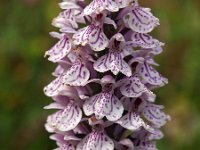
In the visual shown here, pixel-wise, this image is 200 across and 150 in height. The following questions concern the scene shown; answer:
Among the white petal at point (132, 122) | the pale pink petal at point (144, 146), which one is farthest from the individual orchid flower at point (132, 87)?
the pale pink petal at point (144, 146)

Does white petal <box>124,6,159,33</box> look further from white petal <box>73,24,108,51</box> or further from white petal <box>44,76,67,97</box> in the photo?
white petal <box>44,76,67,97</box>

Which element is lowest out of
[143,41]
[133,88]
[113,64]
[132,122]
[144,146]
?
[144,146]

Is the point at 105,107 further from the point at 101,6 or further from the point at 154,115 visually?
the point at 101,6

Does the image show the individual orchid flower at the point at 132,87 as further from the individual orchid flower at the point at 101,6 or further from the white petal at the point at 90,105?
the individual orchid flower at the point at 101,6

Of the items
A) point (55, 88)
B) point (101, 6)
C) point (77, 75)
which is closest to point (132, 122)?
point (77, 75)

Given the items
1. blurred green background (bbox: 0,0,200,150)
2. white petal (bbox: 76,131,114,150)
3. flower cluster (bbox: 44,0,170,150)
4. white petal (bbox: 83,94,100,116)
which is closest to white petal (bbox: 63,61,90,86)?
flower cluster (bbox: 44,0,170,150)
